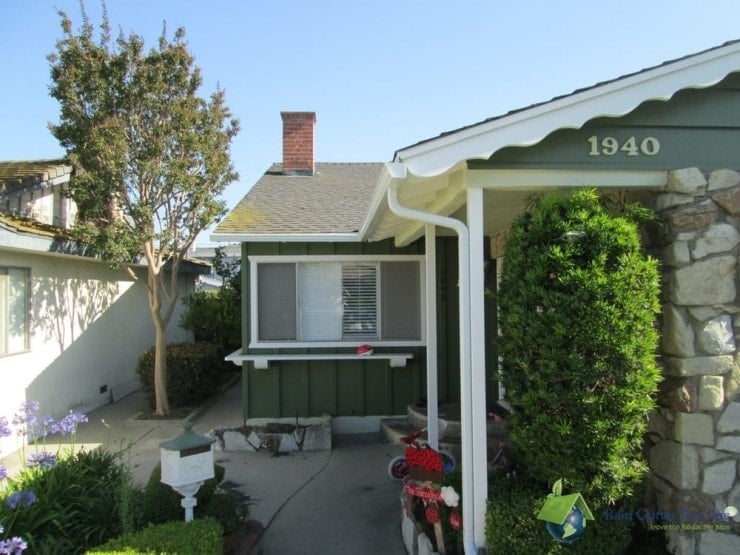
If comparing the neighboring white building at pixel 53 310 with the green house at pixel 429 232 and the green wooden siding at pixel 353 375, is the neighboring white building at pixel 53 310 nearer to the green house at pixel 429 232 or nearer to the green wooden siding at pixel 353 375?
the green house at pixel 429 232

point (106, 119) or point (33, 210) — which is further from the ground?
point (106, 119)

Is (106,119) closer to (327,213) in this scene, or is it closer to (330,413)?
(327,213)

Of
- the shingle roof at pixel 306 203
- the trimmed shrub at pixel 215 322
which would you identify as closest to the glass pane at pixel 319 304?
the shingle roof at pixel 306 203

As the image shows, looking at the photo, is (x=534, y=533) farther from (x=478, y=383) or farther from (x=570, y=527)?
(x=478, y=383)

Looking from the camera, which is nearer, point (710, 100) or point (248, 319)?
point (710, 100)

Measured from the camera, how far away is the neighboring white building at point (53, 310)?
6.77m

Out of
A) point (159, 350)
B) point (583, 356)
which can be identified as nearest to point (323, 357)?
point (159, 350)

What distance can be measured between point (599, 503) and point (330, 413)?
4397 mm

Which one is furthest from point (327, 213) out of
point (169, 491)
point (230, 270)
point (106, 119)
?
point (230, 270)

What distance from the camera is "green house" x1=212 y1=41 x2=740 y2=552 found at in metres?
3.36

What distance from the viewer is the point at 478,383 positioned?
3344 mm

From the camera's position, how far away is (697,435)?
3.29 meters

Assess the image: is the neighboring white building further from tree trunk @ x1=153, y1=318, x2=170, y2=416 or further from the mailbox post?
the mailbox post

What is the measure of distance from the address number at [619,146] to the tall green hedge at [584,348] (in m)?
0.47
